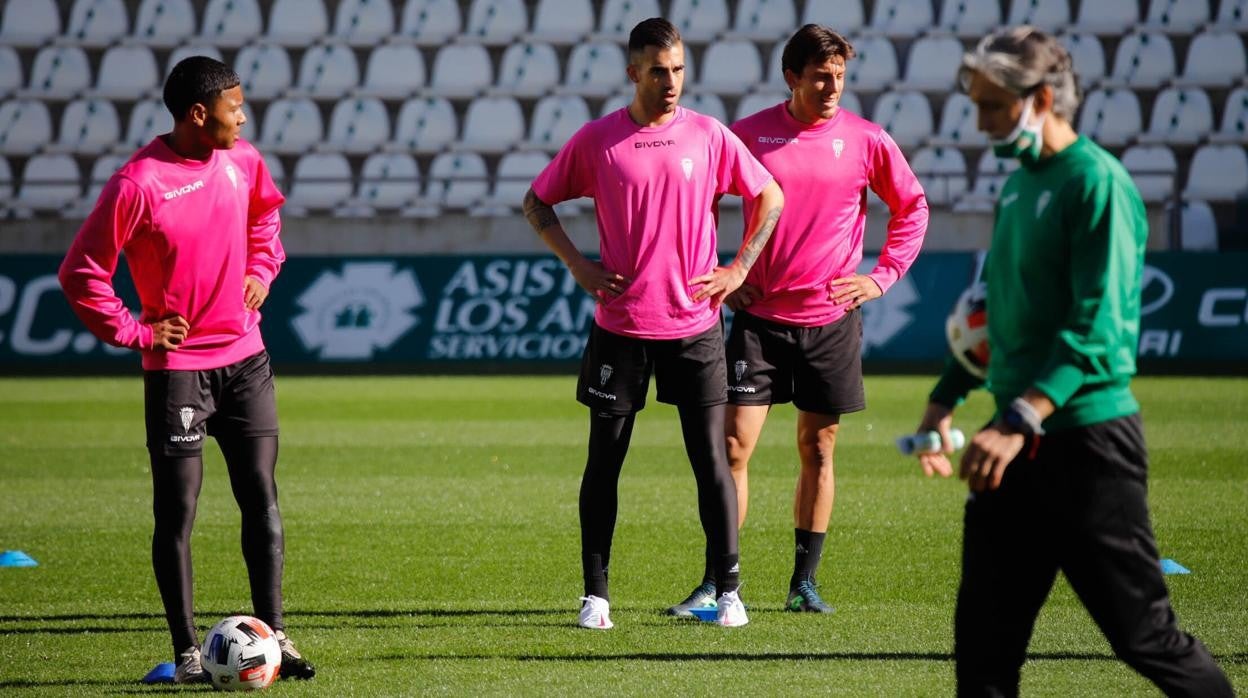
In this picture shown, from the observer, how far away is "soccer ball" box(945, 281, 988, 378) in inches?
147

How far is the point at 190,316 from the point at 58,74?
66.3 ft

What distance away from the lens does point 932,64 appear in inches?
888

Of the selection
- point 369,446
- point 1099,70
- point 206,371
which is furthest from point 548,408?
point 1099,70

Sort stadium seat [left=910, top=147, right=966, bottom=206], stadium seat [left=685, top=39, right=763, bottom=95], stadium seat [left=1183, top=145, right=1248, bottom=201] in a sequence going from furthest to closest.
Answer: stadium seat [left=685, top=39, right=763, bottom=95] < stadium seat [left=1183, top=145, right=1248, bottom=201] < stadium seat [left=910, top=147, right=966, bottom=206]

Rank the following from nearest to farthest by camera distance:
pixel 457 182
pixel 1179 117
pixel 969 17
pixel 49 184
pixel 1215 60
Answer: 1. pixel 49 184
2. pixel 457 182
3. pixel 1179 117
4. pixel 1215 60
5. pixel 969 17

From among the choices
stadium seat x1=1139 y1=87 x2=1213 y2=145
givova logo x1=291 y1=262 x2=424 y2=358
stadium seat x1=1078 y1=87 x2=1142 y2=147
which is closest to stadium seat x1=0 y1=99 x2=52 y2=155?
givova logo x1=291 y1=262 x2=424 y2=358

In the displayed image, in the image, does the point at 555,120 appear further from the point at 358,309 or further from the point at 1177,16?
the point at 1177,16

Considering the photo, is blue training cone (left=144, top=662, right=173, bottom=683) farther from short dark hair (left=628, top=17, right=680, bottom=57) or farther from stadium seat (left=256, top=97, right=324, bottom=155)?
stadium seat (left=256, top=97, right=324, bottom=155)

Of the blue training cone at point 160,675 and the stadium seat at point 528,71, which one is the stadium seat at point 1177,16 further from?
the blue training cone at point 160,675

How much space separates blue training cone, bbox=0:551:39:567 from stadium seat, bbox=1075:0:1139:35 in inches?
734

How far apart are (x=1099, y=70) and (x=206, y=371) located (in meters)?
19.4

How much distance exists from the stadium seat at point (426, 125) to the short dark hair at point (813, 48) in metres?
17.0

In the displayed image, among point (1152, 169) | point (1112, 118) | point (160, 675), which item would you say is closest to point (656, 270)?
point (160, 675)

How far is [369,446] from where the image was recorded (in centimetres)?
1195
